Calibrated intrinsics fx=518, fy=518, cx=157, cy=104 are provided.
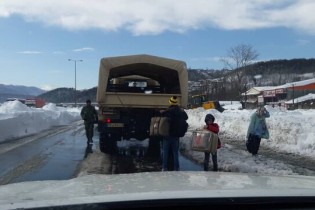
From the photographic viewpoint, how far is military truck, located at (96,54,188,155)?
49.5 feet

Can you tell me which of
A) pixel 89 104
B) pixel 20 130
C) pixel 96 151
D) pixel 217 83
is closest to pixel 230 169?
pixel 96 151

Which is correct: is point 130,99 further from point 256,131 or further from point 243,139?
point 243,139

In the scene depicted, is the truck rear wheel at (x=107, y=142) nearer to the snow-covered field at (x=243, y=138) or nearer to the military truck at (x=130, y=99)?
the military truck at (x=130, y=99)

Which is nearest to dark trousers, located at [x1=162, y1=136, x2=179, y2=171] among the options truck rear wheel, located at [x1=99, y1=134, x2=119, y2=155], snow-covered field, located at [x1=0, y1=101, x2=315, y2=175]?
snow-covered field, located at [x1=0, y1=101, x2=315, y2=175]

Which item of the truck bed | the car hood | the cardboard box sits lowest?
the cardboard box

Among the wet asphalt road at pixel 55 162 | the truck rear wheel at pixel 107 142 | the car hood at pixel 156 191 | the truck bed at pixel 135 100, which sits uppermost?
the truck bed at pixel 135 100

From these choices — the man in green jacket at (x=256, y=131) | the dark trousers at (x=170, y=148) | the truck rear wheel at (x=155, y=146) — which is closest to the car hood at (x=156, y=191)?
the dark trousers at (x=170, y=148)

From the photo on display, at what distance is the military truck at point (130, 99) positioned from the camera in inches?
595

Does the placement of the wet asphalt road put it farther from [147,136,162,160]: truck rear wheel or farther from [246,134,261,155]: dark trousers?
[246,134,261,155]: dark trousers

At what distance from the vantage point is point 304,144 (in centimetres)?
1734

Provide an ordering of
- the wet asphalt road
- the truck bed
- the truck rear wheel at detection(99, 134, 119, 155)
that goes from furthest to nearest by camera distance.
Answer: the truck rear wheel at detection(99, 134, 119, 155), the truck bed, the wet asphalt road

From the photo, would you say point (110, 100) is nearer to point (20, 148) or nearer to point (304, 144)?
point (20, 148)

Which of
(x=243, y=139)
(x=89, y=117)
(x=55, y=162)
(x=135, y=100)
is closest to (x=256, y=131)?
(x=135, y=100)

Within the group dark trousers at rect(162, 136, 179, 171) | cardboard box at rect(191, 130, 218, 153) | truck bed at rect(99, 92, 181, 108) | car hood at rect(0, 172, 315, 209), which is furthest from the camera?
truck bed at rect(99, 92, 181, 108)
